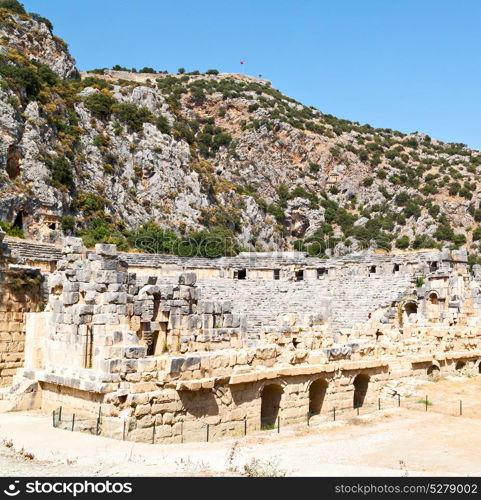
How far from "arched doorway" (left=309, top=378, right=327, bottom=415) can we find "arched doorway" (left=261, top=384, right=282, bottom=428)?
1.48 metres

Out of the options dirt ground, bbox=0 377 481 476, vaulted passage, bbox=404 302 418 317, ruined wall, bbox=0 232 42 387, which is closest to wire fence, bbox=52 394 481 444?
dirt ground, bbox=0 377 481 476

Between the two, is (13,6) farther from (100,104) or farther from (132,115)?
(132,115)

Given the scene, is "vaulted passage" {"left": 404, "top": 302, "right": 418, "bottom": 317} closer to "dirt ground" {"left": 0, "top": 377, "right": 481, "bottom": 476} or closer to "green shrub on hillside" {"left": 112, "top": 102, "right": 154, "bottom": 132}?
"dirt ground" {"left": 0, "top": 377, "right": 481, "bottom": 476}

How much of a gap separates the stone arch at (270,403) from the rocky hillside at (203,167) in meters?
25.2

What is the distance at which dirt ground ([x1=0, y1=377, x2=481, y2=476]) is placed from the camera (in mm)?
7883

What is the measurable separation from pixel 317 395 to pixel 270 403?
1697 millimetres

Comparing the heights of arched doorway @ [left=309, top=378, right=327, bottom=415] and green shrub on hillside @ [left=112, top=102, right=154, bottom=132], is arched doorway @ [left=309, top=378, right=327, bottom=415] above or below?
below

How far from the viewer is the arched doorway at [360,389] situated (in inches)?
635

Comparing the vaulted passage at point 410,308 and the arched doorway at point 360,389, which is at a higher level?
the vaulted passage at point 410,308

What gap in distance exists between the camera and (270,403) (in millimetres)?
13492

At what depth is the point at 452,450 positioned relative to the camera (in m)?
10.5
